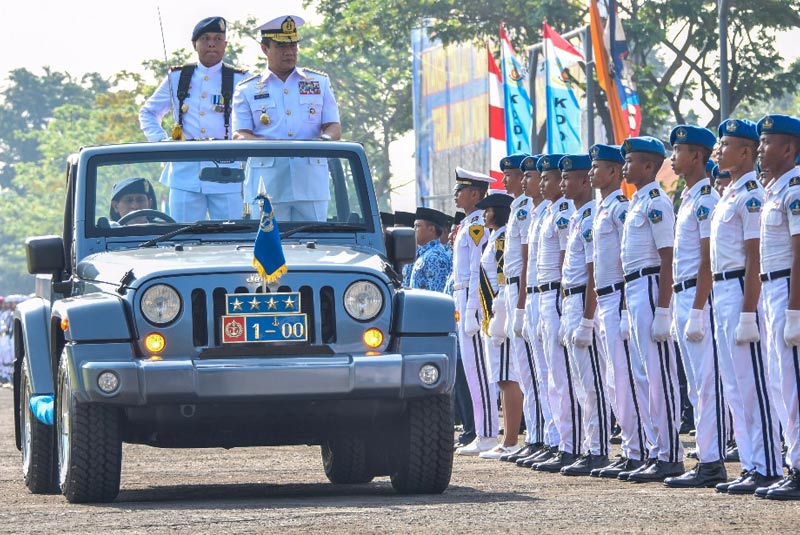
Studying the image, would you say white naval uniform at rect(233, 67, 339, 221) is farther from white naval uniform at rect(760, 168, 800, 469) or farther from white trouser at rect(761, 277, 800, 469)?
white trouser at rect(761, 277, 800, 469)

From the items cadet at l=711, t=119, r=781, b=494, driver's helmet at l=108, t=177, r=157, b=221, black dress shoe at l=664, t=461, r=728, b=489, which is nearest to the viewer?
cadet at l=711, t=119, r=781, b=494

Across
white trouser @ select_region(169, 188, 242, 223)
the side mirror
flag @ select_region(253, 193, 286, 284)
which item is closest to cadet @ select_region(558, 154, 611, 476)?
white trouser @ select_region(169, 188, 242, 223)

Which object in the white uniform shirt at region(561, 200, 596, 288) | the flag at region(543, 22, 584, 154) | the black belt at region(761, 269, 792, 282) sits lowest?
the black belt at region(761, 269, 792, 282)

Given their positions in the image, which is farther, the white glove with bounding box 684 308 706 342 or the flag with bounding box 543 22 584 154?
the flag with bounding box 543 22 584 154

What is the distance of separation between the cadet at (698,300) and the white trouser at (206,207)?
8.19 feet

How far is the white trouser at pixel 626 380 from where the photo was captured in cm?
1265

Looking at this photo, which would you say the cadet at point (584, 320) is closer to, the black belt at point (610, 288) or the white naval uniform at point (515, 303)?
the black belt at point (610, 288)

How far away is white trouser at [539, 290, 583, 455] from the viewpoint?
45.0 feet

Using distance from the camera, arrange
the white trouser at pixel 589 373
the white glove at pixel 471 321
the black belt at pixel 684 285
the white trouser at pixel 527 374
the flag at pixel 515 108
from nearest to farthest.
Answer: the black belt at pixel 684 285
the white trouser at pixel 589 373
the white trouser at pixel 527 374
the white glove at pixel 471 321
the flag at pixel 515 108

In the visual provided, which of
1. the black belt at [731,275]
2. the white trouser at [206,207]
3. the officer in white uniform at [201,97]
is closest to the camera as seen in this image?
the black belt at [731,275]

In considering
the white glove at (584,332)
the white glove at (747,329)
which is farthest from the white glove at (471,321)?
the white glove at (747,329)

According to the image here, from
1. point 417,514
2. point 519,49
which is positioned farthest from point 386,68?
point 417,514

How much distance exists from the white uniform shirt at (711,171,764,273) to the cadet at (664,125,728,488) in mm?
514

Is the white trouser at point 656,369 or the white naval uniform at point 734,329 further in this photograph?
the white trouser at point 656,369
